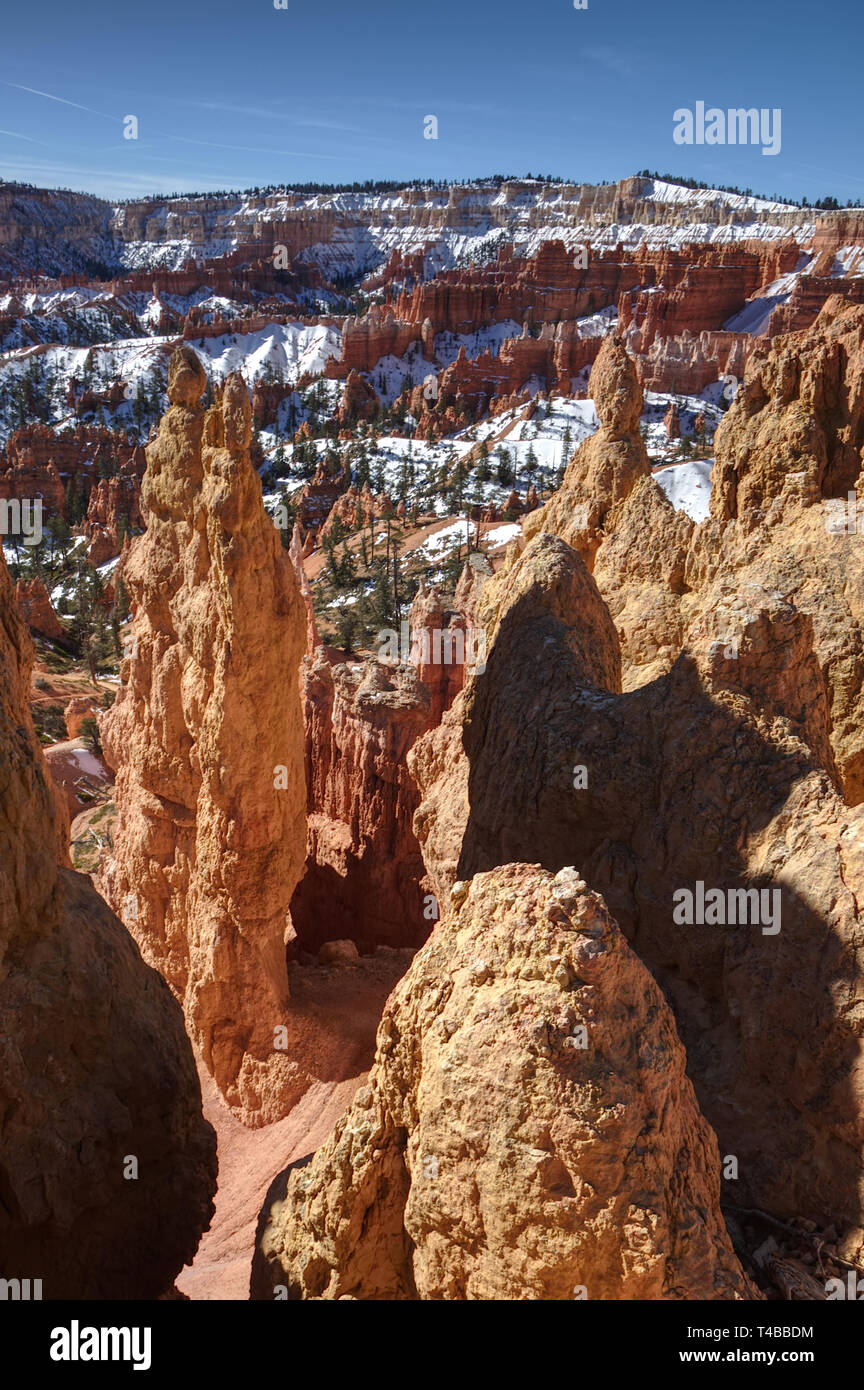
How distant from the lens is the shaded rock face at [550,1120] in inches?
177

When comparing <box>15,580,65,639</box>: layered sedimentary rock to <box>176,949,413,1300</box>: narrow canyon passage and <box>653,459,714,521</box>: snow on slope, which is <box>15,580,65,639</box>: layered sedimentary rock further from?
<box>176,949,413,1300</box>: narrow canyon passage

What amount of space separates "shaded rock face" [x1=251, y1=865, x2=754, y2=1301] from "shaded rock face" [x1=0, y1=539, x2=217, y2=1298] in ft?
9.65

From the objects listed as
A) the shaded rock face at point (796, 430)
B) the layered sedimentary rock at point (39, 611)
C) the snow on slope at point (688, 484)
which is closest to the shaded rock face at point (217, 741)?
the shaded rock face at point (796, 430)

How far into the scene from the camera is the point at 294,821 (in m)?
15.3

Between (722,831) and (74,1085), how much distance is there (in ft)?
16.8

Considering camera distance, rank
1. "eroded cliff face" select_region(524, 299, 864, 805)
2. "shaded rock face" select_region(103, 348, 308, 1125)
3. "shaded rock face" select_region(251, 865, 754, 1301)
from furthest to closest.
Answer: "shaded rock face" select_region(103, 348, 308, 1125)
"eroded cliff face" select_region(524, 299, 864, 805)
"shaded rock face" select_region(251, 865, 754, 1301)

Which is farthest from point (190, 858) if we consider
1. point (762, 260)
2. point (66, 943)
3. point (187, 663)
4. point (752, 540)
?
point (762, 260)

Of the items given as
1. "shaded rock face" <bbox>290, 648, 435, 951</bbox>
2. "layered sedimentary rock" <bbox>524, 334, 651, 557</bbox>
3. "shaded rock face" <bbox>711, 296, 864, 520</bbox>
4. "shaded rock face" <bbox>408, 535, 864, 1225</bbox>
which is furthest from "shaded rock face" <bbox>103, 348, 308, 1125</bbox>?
"shaded rock face" <bbox>711, 296, 864, 520</bbox>

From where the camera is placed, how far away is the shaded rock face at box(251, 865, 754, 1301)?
4.49 m

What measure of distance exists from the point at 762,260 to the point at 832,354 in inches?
4941

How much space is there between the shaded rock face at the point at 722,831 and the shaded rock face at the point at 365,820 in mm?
9190

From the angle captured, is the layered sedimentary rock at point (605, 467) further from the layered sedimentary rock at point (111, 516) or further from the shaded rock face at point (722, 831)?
the layered sedimentary rock at point (111, 516)

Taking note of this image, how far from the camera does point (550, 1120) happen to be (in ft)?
14.9
